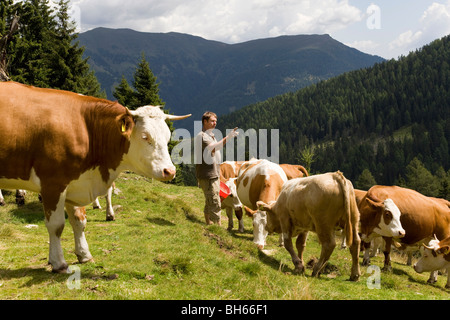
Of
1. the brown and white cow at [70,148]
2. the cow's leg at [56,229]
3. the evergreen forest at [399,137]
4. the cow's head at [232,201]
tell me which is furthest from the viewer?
the evergreen forest at [399,137]

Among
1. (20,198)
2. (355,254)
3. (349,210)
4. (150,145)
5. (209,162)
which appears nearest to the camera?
(150,145)

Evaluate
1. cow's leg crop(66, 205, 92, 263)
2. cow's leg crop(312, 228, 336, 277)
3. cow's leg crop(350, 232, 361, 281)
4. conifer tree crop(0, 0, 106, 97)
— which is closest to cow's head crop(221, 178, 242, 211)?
cow's leg crop(312, 228, 336, 277)

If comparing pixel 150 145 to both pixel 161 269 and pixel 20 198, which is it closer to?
pixel 161 269

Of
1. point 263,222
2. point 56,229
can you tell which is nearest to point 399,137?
point 263,222

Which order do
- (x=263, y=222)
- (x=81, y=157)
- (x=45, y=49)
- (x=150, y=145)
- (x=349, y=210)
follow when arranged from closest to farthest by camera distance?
1. (x=81, y=157)
2. (x=150, y=145)
3. (x=349, y=210)
4. (x=263, y=222)
5. (x=45, y=49)

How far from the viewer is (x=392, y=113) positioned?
187 metres

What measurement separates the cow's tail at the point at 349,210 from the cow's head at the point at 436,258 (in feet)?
15.1

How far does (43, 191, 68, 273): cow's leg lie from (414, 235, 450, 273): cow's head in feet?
33.2

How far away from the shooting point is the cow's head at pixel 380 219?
10.7 m

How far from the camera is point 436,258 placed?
1034cm

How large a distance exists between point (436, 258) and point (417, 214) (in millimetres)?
1812

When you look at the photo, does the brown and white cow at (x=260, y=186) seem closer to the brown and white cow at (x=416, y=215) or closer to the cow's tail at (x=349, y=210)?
the cow's tail at (x=349, y=210)

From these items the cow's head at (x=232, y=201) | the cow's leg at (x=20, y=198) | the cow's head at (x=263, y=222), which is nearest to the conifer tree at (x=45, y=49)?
the cow's leg at (x=20, y=198)
